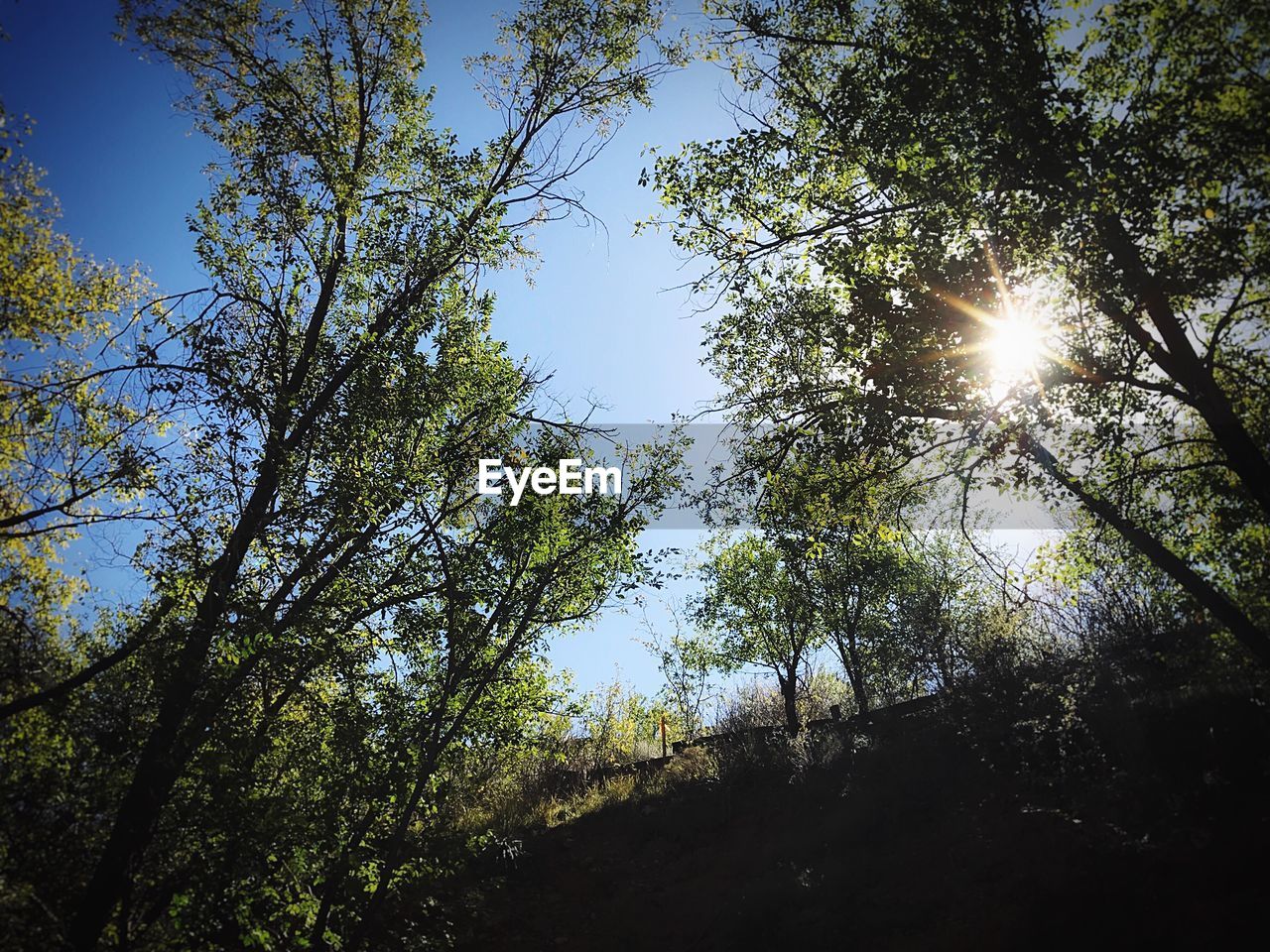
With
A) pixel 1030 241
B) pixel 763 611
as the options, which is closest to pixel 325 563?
pixel 1030 241

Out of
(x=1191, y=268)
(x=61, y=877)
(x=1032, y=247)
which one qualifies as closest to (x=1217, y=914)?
(x=1191, y=268)

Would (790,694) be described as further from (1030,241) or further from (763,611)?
(1030,241)

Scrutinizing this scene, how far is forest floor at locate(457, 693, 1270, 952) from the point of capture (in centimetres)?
830

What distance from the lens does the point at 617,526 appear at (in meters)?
11.1

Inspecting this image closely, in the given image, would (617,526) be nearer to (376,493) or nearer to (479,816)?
(376,493)

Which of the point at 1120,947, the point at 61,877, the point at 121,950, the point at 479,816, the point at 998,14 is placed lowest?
the point at 1120,947

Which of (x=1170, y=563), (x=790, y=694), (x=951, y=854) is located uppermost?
(x=790, y=694)

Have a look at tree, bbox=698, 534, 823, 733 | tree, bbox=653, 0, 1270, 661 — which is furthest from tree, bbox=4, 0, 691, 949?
tree, bbox=698, 534, 823, 733

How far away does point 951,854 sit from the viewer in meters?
10.9

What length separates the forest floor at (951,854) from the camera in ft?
27.2

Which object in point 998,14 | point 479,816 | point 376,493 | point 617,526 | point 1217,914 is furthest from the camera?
point 479,816

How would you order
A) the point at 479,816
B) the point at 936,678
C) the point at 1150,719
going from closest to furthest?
the point at 1150,719, the point at 479,816, the point at 936,678

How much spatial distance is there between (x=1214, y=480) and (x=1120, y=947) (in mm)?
6406

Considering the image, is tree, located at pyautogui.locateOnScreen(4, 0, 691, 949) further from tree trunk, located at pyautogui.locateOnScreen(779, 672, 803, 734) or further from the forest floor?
tree trunk, located at pyautogui.locateOnScreen(779, 672, 803, 734)
